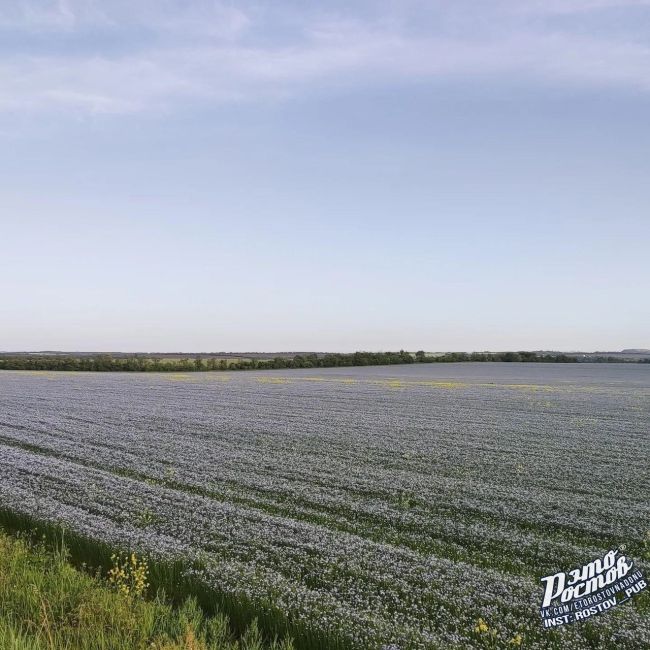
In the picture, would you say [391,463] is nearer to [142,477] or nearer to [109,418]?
[142,477]

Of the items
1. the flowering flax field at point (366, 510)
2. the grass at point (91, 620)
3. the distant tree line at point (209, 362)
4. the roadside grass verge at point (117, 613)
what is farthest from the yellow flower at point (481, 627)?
the distant tree line at point (209, 362)

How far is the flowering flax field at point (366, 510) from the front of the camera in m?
6.20

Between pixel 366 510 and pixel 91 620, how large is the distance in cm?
607

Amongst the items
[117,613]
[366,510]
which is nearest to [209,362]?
[366,510]

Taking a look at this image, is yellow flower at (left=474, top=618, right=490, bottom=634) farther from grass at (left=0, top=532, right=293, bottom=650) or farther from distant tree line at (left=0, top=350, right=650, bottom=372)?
distant tree line at (left=0, top=350, right=650, bottom=372)

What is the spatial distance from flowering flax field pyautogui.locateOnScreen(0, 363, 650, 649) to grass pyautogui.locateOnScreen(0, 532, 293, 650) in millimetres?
672

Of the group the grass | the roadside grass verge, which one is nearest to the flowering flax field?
the roadside grass verge

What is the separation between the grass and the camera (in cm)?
487

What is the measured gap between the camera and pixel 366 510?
1048 cm

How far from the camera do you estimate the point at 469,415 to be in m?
27.8

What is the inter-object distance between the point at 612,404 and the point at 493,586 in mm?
31780

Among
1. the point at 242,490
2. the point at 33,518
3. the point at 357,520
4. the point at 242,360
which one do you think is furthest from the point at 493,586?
the point at 242,360

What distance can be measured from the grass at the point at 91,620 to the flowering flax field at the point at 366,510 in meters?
0.67

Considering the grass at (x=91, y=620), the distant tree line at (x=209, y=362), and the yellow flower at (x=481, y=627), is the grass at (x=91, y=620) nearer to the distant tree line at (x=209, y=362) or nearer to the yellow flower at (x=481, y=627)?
the yellow flower at (x=481, y=627)
